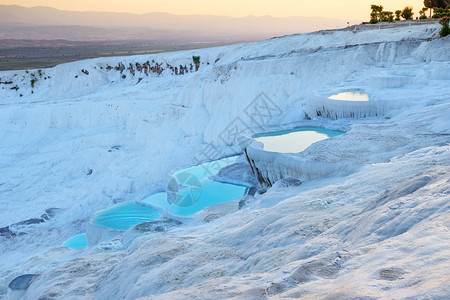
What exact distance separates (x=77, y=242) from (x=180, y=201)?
11.9 ft

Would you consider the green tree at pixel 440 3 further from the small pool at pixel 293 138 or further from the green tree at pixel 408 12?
the small pool at pixel 293 138

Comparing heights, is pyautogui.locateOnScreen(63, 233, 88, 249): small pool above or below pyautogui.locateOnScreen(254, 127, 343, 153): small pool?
below

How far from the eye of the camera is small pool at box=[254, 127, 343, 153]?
10.1 meters

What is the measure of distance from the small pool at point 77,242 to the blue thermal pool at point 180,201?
1096 mm

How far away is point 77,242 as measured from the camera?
1193 cm

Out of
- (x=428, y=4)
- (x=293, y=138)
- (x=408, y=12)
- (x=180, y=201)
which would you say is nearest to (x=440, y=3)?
(x=428, y=4)

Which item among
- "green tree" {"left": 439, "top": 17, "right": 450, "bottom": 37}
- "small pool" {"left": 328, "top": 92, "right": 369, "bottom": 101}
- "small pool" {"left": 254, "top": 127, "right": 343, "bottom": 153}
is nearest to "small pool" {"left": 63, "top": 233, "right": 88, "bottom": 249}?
"small pool" {"left": 254, "top": 127, "right": 343, "bottom": 153}

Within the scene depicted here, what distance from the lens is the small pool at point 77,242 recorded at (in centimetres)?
1166

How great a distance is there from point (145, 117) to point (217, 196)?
40.9 ft

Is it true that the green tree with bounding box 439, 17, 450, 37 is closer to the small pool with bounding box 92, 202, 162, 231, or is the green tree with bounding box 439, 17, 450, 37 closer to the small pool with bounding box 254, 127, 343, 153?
the small pool with bounding box 254, 127, 343, 153

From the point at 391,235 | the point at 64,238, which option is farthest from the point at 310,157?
the point at 64,238

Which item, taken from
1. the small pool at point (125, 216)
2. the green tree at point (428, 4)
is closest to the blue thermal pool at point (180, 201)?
the small pool at point (125, 216)

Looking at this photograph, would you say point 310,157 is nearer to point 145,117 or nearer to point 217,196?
point 217,196

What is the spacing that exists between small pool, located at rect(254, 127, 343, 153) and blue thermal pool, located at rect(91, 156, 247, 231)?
4.69 ft
